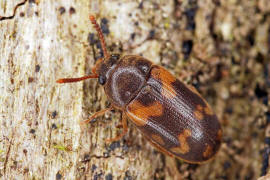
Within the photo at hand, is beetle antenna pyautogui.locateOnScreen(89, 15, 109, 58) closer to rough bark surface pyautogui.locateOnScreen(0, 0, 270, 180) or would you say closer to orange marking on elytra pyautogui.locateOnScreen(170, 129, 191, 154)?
rough bark surface pyautogui.locateOnScreen(0, 0, 270, 180)

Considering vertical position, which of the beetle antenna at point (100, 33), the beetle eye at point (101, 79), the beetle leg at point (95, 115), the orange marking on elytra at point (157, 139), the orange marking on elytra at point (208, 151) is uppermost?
the beetle antenna at point (100, 33)

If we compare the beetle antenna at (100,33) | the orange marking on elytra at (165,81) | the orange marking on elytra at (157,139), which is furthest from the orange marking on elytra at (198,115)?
the beetle antenna at (100,33)

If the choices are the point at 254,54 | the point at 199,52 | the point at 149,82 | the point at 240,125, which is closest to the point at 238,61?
the point at 254,54

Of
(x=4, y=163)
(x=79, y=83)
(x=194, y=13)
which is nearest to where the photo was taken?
(x=4, y=163)

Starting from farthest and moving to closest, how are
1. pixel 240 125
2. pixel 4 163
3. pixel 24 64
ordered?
pixel 240 125, pixel 24 64, pixel 4 163

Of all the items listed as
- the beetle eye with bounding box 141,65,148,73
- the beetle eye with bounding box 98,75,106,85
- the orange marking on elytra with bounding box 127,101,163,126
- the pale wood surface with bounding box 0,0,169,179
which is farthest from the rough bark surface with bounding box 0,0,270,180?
the beetle eye with bounding box 141,65,148,73

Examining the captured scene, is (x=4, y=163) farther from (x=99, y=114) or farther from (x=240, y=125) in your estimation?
(x=240, y=125)

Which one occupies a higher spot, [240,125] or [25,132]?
[25,132]

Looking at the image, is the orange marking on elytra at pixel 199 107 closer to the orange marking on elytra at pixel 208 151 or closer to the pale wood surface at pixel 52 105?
the orange marking on elytra at pixel 208 151
